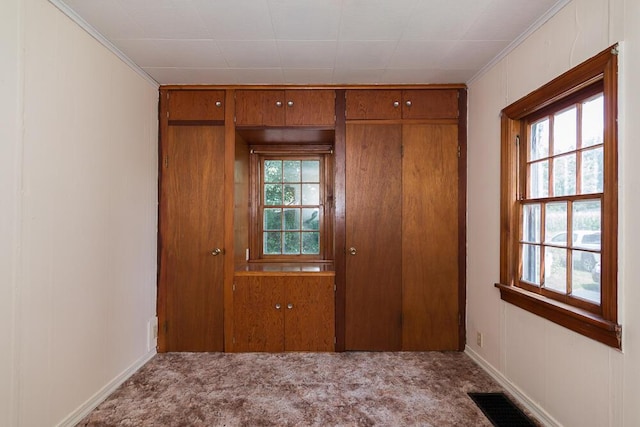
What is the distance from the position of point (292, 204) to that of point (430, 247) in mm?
1585

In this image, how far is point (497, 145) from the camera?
2.54m

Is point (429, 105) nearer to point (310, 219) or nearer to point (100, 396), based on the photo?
point (310, 219)

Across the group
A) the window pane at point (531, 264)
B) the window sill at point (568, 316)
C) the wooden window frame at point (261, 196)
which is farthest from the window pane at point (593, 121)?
the wooden window frame at point (261, 196)

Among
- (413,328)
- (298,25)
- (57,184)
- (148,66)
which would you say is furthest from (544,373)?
(148,66)

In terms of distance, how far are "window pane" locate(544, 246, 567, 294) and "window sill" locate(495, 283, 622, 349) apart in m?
0.10

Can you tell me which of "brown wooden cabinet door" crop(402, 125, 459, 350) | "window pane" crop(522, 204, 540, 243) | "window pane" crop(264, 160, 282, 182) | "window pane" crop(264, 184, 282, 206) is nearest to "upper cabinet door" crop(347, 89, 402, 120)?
"brown wooden cabinet door" crop(402, 125, 459, 350)

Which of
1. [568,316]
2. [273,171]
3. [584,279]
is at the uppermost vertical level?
[273,171]

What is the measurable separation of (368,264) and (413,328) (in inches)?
28.3

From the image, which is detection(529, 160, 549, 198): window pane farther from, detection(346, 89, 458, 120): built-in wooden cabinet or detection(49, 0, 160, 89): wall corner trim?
detection(49, 0, 160, 89): wall corner trim

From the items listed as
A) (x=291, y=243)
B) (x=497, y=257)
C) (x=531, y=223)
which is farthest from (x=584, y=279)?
(x=291, y=243)

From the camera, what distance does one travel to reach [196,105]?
305cm

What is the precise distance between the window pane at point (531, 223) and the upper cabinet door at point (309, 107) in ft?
5.73

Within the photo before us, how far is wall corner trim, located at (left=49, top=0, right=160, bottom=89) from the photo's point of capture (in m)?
1.91

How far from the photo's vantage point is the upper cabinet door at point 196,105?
3.04m
